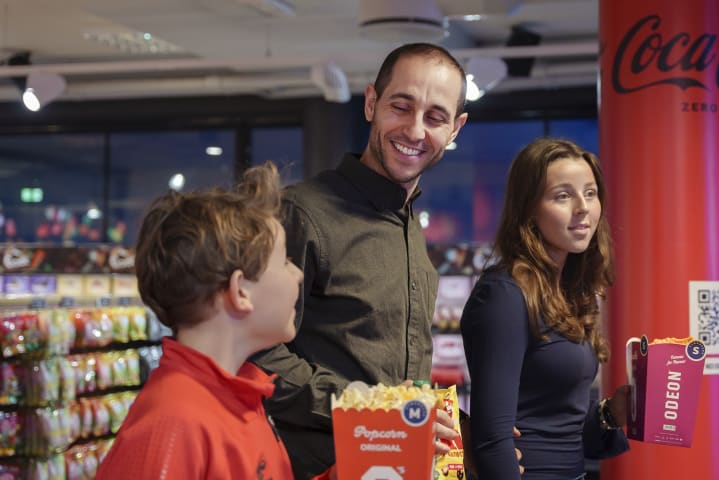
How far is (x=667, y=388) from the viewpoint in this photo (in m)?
2.54

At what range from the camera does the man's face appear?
2.16 metres

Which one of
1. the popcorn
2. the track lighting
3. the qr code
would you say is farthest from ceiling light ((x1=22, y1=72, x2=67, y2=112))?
the popcorn

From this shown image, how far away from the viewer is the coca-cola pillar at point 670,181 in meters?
3.86

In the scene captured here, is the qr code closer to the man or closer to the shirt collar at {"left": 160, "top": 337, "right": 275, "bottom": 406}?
the man

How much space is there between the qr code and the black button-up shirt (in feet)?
→ 6.37

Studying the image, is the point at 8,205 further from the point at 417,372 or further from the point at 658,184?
the point at 417,372

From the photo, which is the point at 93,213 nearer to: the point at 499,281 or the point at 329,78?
the point at 329,78

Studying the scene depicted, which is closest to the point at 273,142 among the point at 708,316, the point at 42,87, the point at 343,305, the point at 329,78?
the point at 329,78

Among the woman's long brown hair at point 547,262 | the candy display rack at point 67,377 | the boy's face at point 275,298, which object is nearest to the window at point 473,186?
the candy display rack at point 67,377

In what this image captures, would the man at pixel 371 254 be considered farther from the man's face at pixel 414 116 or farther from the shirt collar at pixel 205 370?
the shirt collar at pixel 205 370

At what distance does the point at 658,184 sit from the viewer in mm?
3910

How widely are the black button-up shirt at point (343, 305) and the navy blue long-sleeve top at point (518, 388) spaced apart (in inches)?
5.8

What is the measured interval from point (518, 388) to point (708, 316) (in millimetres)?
1815

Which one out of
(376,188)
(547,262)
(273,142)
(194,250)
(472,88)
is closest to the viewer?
(194,250)
